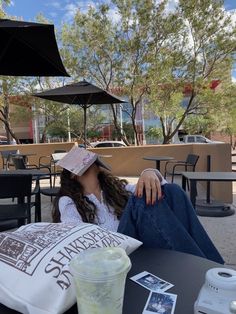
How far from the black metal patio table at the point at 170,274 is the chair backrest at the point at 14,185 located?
221 centimetres

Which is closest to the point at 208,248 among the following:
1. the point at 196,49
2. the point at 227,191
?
the point at 227,191

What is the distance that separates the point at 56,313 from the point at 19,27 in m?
2.71

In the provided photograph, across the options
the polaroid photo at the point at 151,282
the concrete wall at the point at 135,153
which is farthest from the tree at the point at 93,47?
the polaroid photo at the point at 151,282

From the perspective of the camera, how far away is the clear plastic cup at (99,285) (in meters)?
0.76

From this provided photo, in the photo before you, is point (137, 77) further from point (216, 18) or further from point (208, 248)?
point (208, 248)

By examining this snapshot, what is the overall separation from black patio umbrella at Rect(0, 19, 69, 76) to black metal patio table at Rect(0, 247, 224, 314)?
248 centimetres

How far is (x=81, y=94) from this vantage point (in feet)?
22.5

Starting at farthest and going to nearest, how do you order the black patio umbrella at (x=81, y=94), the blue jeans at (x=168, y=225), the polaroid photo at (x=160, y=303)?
the black patio umbrella at (x=81, y=94) → the blue jeans at (x=168, y=225) → the polaroid photo at (x=160, y=303)

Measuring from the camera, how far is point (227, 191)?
5.90 metres

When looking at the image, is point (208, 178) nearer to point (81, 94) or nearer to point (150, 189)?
point (150, 189)

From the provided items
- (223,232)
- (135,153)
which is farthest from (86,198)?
(135,153)

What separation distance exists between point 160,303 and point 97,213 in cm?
97

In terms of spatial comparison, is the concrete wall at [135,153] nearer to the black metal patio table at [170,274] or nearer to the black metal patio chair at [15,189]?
the black metal patio chair at [15,189]

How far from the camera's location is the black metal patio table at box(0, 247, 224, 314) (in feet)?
3.13
